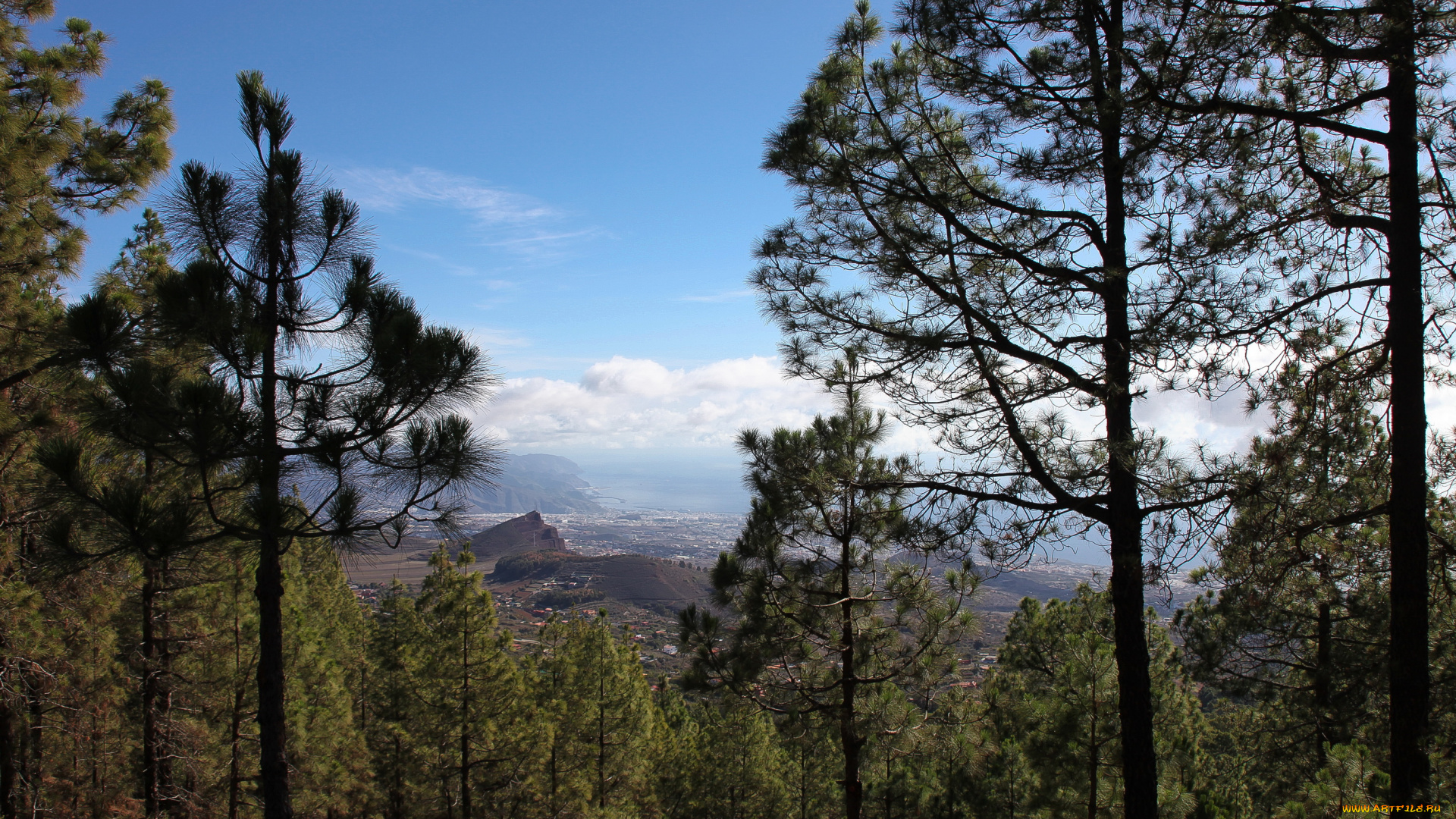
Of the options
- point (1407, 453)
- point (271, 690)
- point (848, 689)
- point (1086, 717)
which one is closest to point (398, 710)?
point (271, 690)

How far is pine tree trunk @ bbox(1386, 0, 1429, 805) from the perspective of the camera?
3.85 metres

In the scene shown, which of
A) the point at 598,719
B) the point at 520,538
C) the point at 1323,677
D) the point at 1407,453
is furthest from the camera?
the point at 520,538

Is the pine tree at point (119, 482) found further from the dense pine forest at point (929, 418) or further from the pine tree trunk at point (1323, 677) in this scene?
the pine tree trunk at point (1323, 677)

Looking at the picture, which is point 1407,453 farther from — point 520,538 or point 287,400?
point 520,538

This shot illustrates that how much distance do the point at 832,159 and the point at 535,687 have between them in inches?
549

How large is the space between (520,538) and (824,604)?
14013 centimetres

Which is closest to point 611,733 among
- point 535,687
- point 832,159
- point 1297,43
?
point 535,687

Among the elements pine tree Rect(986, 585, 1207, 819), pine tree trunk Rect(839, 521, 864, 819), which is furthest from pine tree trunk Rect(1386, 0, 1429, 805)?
pine tree trunk Rect(839, 521, 864, 819)

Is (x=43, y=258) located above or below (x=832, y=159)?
below

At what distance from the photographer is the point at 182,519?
3.76m

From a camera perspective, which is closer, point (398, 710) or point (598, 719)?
point (398, 710)

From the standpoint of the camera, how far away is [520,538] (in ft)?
452

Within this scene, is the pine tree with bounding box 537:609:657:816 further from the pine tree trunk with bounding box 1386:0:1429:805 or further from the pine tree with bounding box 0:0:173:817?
the pine tree trunk with bounding box 1386:0:1429:805

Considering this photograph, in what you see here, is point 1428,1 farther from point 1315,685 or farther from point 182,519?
point 182,519
